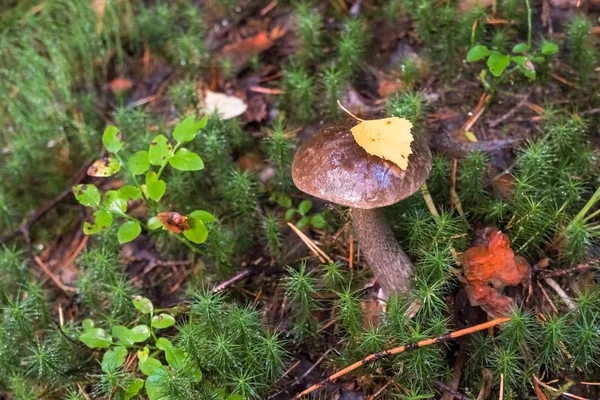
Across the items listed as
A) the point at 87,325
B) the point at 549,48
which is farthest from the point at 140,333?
the point at 549,48

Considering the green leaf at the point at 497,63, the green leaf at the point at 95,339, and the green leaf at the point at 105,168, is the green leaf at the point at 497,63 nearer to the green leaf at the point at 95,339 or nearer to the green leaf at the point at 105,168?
the green leaf at the point at 105,168

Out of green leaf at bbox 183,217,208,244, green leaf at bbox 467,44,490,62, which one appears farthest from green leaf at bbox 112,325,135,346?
green leaf at bbox 467,44,490,62

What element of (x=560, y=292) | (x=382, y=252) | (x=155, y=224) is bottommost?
(x=560, y=292)

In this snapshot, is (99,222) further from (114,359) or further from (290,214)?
(290,214)

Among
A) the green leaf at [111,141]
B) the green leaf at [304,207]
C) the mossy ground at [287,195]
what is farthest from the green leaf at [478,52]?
the green leaf at [111,141]

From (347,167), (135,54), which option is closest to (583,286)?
(347,167)

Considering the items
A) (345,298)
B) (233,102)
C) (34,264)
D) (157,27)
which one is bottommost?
(34,264)

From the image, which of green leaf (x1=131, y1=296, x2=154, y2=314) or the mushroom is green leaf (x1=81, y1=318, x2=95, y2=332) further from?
the mushroom

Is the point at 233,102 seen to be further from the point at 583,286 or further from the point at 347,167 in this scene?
the point at 583,286
